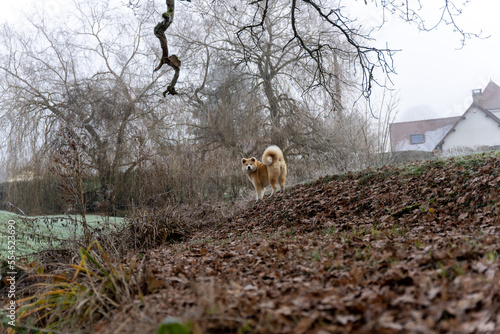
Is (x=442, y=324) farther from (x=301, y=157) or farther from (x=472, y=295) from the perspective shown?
(x=301, y=157)

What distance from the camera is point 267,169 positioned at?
33.4 ft

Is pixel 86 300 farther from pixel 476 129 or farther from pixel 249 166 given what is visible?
pixel 476 129

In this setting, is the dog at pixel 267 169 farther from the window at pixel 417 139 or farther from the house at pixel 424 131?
the window at pixel 417 139

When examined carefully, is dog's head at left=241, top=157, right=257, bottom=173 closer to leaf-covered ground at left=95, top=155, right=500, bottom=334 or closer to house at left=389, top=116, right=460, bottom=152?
leaf-covered ground at left=95, top=155, right=500, bottom=334

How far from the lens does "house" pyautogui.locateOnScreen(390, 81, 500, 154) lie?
22.3m

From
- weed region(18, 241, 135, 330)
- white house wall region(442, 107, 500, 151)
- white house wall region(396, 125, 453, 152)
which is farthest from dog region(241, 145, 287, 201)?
white house wall region(396, 125, 453, 152)

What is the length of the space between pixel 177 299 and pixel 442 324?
169cm

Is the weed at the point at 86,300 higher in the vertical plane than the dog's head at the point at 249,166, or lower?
lower

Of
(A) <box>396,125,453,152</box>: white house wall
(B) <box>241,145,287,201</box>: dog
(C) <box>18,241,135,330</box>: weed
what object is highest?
(A) <box>396,125,453,152</box>: white house wall

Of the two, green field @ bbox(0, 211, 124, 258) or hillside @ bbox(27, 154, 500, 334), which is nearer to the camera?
hillside @ bbox(27, 154, 500, 334)

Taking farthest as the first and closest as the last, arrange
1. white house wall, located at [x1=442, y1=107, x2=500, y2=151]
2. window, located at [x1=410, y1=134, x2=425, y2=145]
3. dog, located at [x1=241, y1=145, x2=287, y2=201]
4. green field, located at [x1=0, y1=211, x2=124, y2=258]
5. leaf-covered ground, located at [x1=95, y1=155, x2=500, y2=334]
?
window, located at [x1=410, y1=134, x2=425, y2=145], white house wall, located at [x1=442, y1=107, x2=500, y2=151], dog, located at [x1=241, y1=145, x2=287, y2=201], green field, located at [x1=0, y1=211, x2=124, y2=258], leaf-covered ground, located at [x1=95, y1=155, x2=500, y2=334]

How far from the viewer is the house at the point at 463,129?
73.0ft

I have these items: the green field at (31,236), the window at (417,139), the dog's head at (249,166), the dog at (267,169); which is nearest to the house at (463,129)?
the window at (417,139)

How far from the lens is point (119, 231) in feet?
23.9
